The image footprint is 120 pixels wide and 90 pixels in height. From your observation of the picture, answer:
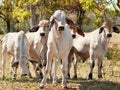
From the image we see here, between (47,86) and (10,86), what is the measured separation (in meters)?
1.09

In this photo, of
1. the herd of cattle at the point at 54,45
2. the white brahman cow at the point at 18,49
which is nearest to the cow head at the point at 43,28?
the herd of cattle at the point at 54,45

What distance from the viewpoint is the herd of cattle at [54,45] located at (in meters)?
10.1

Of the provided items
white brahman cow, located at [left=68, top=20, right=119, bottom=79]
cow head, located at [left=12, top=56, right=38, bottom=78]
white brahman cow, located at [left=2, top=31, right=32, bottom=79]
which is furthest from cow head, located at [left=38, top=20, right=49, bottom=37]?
white brahman cow, located at [left=68, top=20, right=119, bottom=79]

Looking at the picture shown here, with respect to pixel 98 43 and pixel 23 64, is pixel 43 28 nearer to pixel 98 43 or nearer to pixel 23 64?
pixel 23 64

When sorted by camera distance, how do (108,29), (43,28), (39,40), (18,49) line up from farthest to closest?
(39,40), (108,29), (18,49), (43,28)

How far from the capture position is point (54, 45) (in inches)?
397

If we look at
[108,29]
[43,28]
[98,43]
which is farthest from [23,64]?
[108,29]

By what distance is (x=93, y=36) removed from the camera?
12867 mm

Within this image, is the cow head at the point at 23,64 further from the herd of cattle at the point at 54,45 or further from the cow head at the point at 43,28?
the cow head at the point at 43,28

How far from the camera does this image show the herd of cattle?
397 inches

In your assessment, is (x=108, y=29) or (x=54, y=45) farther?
(x=108, y=29)

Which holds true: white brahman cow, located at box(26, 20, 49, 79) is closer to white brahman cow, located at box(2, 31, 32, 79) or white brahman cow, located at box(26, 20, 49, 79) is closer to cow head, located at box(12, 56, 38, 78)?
white brahman cow, located at box(2, 31, 32, 79)

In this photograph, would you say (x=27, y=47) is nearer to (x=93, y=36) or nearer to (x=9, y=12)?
(x=93, y=36)

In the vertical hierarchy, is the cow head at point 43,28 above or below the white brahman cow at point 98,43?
above
